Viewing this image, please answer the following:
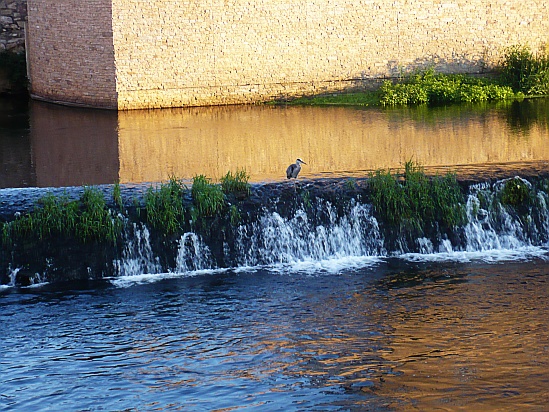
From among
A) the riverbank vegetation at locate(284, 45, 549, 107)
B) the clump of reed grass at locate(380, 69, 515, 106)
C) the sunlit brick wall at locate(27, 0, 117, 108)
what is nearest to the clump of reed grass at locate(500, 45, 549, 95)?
the riverbank vegetation at locate(284, 45, 549, 107)

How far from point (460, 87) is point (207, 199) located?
481 inches

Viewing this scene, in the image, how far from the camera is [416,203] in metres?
11.4

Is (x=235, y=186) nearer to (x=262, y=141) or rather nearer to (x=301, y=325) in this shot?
(x=301, y=325)

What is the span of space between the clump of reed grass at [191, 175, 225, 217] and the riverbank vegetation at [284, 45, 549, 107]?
10.6 metres

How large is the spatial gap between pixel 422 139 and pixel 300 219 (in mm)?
5715

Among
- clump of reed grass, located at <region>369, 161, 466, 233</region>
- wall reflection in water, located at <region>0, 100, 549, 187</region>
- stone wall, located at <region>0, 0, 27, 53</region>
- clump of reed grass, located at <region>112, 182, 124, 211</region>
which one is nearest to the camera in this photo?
clump of reed grass, located at <region>112, 182, 124, 211</region>

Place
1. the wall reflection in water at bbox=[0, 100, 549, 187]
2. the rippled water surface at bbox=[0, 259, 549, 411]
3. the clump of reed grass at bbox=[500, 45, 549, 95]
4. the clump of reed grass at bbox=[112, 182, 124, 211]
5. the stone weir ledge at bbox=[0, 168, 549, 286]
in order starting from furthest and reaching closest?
the clump of reed grass at bbox=[500, 45, 549, 95] → the wall reflection in water at bbox=[0, 100, 549, 187] → the clump of reed grass at bbox=[112, 182, 124, 211] → the stone weir ledge at bbox=[0, 168, 549, 286] → the rippled water surface at bbox=[0, 259, 549, 411]

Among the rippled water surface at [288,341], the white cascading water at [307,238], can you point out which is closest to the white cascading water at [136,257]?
the rippled water surface at [288,341]

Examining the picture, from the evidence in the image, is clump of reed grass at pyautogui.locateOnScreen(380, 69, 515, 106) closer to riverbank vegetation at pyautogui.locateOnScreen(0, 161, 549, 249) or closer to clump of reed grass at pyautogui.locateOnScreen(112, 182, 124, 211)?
riverbank vegetation at pyautogui.locateOnScreen(0, 161, 549, 249)

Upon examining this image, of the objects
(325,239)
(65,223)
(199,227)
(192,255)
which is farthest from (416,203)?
(65,223)

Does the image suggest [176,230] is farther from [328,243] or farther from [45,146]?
[45,146]

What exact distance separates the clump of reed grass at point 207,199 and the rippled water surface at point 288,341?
866mm

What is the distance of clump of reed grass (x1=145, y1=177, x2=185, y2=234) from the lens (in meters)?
10.9

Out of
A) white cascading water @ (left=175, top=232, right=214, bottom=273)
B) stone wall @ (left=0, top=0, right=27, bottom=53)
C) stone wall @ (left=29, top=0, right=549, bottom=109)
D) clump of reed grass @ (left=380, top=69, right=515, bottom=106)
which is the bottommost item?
white cascading water @ (left=175, top=232, right=214, bottom=273)
